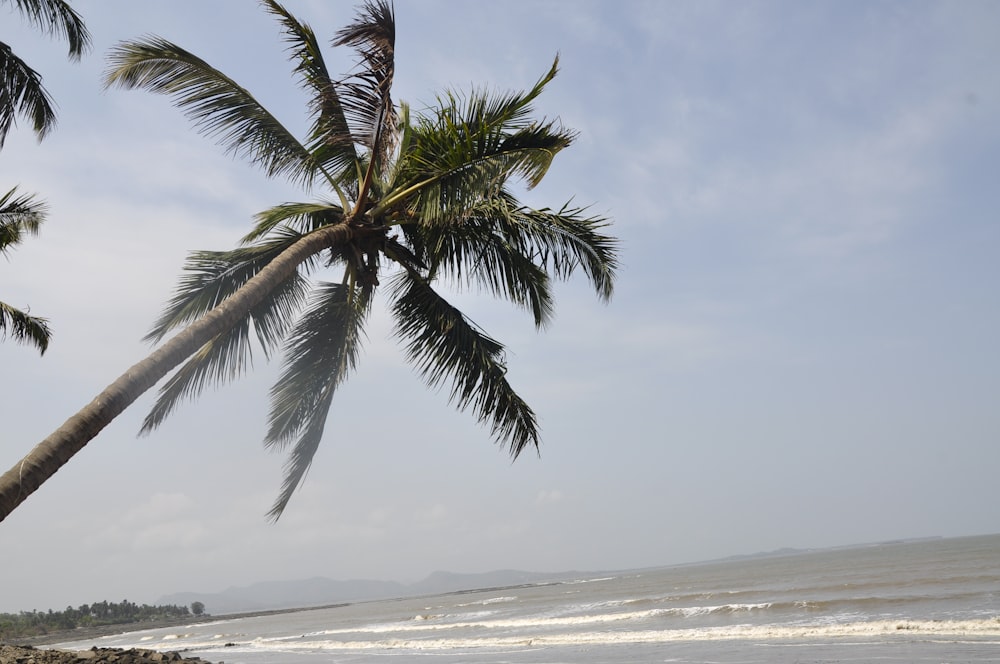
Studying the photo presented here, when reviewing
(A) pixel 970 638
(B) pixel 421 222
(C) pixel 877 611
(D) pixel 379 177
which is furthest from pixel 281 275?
(C) pixel 877 611

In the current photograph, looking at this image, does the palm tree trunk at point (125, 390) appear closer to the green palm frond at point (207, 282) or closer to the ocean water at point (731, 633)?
the green palm frond at point (207, 282)

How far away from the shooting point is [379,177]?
29.6ft

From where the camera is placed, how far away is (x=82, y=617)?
63.7m

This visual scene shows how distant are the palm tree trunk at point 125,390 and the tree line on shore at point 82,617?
1997 inches

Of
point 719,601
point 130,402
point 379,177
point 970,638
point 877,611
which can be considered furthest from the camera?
point 719,601

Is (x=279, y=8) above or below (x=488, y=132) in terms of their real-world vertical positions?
above

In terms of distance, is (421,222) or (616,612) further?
(616,612)

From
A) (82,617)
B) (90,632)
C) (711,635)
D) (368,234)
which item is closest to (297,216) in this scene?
(368,234)

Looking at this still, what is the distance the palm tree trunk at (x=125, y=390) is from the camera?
15.8 ft

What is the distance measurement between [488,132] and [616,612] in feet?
69.1

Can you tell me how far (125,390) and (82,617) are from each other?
70.2 meters

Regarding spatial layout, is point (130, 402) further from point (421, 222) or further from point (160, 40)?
point (160, 40)

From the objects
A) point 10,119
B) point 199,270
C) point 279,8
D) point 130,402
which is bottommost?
point 130,402

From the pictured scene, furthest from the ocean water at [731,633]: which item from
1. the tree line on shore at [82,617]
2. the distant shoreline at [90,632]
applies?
the tree line on shore at [82,617]
